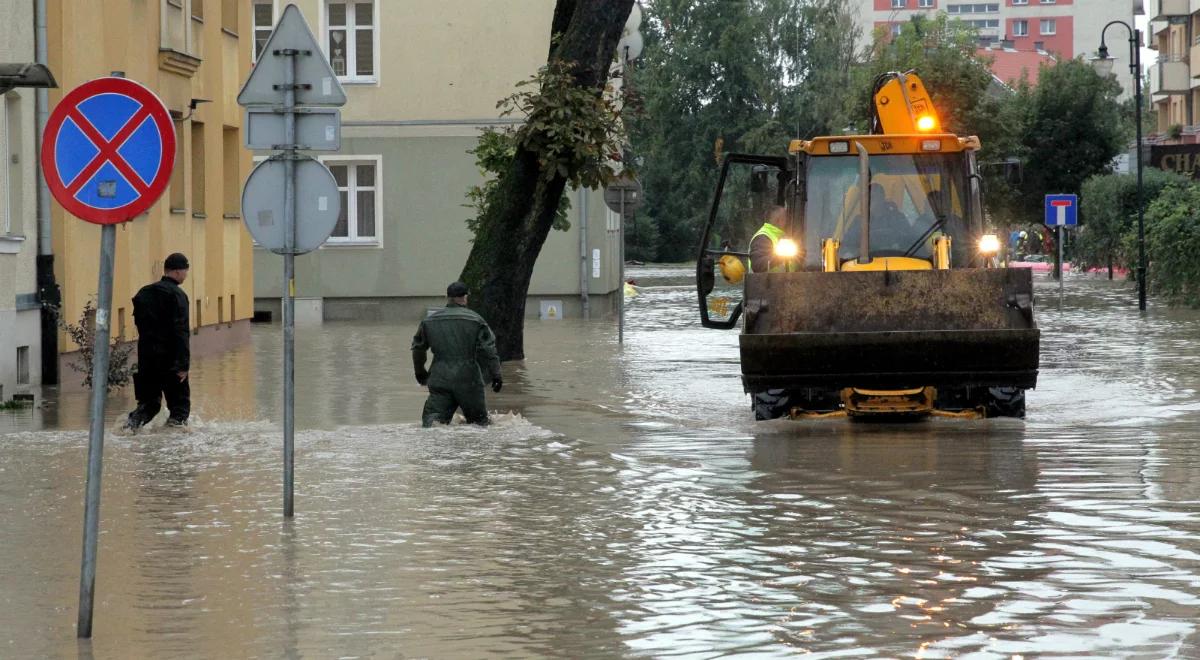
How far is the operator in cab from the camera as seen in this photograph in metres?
18.2

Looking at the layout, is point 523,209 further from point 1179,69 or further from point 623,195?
point 1179,69

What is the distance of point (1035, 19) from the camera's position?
152 metres

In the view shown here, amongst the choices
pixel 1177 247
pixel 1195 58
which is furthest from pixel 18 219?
pixel 1195 58

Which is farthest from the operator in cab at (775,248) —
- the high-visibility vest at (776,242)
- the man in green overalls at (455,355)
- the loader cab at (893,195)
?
the man in green overalls at (455,355)

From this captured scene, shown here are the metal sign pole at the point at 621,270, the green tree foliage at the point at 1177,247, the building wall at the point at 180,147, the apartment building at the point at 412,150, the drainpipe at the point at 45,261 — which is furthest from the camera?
the apartment building at the point at 412,150

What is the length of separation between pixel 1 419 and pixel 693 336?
16512mm

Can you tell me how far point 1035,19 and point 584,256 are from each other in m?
118

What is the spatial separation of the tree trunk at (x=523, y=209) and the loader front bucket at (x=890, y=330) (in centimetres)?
852

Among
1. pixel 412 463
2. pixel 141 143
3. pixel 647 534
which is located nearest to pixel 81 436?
pixel 412 463

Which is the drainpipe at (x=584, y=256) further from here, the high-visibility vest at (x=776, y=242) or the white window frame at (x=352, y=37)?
the high-visibility vest at (x=776, y=242)

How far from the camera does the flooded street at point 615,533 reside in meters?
7.86

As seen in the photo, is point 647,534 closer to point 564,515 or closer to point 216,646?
point 564,515

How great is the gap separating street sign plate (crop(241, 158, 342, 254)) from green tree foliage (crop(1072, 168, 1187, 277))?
37818 mm

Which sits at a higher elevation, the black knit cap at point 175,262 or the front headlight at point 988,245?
the front headlight at point 988,245
